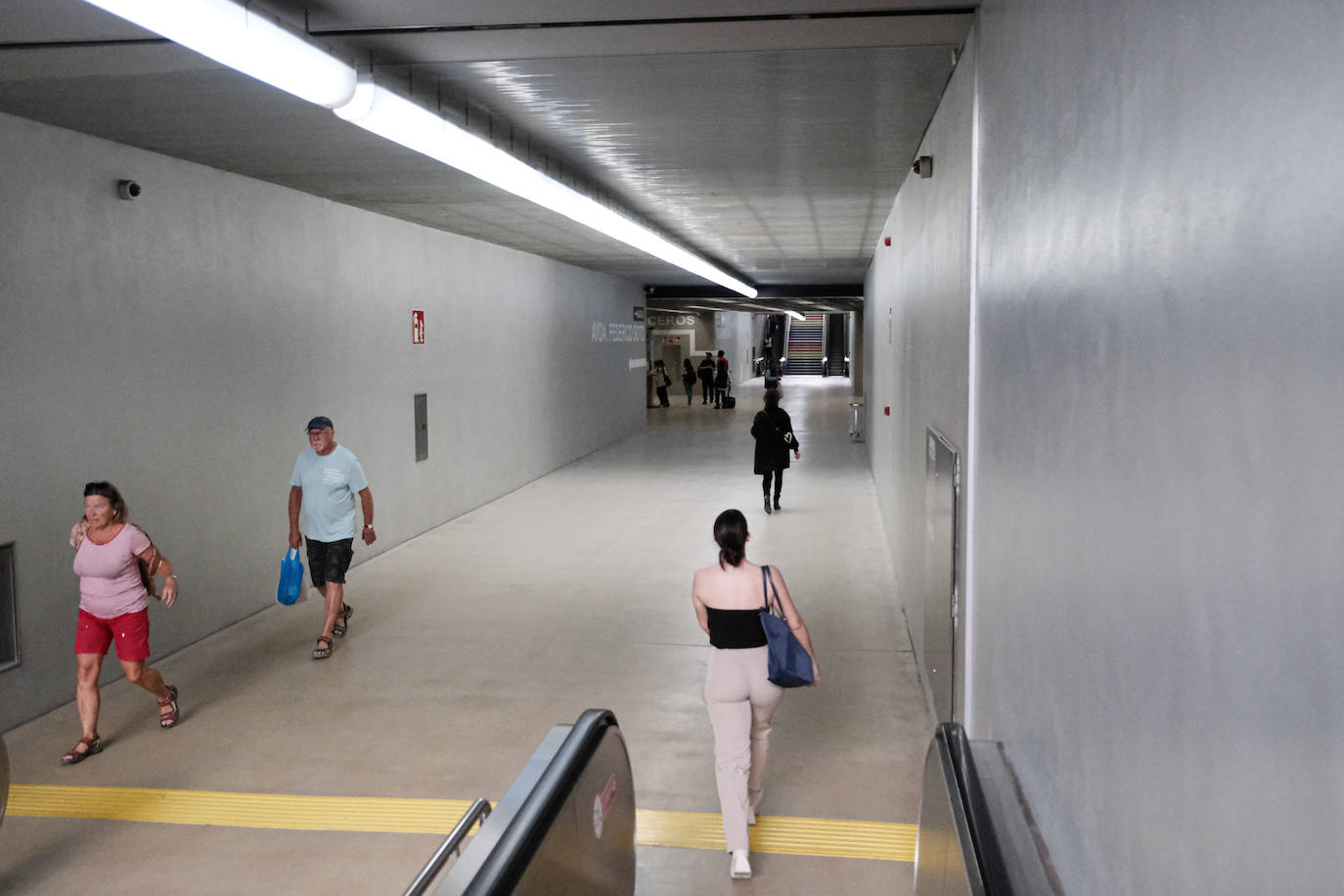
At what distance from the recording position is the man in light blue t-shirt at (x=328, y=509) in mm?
7273

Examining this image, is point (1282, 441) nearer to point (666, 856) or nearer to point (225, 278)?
point (666, 856)

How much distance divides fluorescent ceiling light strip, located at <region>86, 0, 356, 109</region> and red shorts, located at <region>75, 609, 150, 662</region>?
2928mm

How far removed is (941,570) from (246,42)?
372 centimetres

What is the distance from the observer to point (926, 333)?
21.4 ft

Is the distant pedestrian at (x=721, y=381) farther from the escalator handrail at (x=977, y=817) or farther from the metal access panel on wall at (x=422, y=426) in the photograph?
the escalator handrail at (x=977, y=817)

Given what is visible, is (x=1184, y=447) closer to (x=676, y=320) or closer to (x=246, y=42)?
(x=246, y=42)

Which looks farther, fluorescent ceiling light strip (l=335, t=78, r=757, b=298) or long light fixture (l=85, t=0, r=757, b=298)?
fluorescent ceiling light strip (l=335, t=78, r=757, b=298)

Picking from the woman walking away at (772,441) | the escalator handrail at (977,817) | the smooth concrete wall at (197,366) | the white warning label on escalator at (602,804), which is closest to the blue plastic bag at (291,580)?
the smooth concrete wall at (197,366)

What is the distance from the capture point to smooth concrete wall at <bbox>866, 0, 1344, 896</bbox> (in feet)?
3.78

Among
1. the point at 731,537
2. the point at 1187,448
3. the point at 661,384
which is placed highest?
the point at 1187,448

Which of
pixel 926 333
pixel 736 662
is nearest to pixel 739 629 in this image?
pixel 736 662

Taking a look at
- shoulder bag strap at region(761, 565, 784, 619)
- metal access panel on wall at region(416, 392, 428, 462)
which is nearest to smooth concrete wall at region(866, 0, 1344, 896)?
shoulder bag strap at region(761, 565, 784, 619)

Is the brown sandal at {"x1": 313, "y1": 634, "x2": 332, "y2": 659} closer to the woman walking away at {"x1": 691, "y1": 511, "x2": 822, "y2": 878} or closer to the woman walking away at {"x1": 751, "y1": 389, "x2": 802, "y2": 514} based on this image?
the woman walking away at {"x1": 691, "y1": 511, "x2": 822, "y2": 878}

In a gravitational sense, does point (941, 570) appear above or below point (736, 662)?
above
